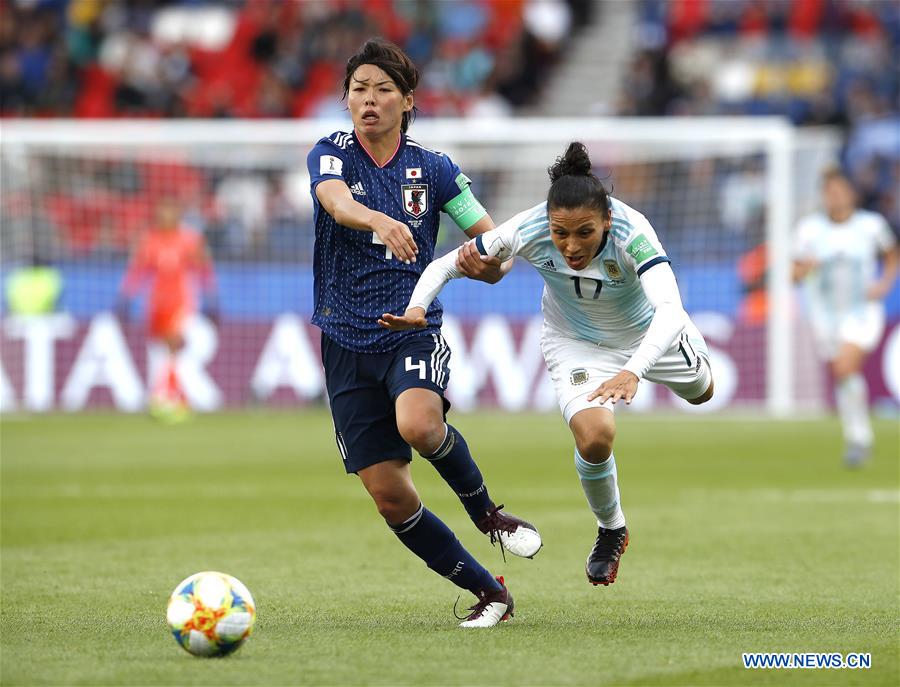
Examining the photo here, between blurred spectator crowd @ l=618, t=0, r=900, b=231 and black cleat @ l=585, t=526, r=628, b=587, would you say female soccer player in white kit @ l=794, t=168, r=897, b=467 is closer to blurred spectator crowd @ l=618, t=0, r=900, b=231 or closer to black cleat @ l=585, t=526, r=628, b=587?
black cleat @ l=585, t=526, r=628, b=587

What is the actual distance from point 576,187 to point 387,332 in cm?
101

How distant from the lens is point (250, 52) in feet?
92.6

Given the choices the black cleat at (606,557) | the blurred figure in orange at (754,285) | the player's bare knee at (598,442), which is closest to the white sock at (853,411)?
the blurred figure in orange at (754,285)

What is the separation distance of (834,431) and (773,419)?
163cm

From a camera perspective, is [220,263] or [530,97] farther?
[530,97]

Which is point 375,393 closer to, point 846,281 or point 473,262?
point 473,262

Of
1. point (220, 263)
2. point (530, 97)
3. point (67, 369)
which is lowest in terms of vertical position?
point (67, 369)

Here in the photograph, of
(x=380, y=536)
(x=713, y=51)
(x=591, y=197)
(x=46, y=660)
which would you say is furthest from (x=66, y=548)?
(x=713, y=51)

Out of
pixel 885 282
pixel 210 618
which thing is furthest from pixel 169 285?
pixel 210 618

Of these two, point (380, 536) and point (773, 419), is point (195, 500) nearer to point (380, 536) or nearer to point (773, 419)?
point (380, 536)

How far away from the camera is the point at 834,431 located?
18516 millimetres

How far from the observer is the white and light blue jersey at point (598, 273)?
6578 millimetres

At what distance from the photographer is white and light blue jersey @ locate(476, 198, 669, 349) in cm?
658

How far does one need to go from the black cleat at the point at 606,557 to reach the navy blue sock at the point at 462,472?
693 mm
